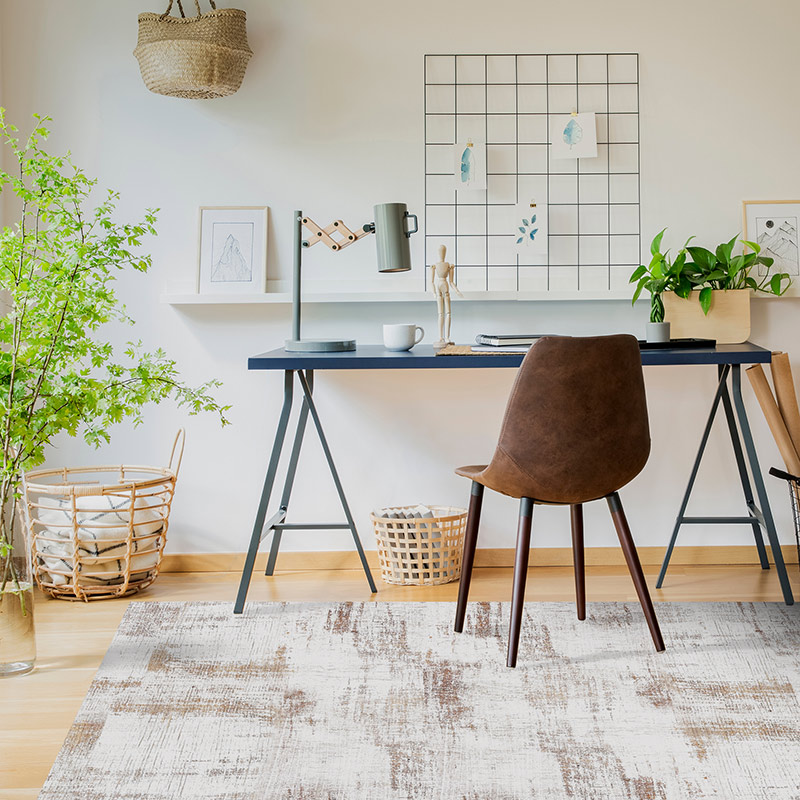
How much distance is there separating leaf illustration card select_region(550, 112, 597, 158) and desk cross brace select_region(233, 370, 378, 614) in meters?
1.20

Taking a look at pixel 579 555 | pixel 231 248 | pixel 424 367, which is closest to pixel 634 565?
pixel 579 555

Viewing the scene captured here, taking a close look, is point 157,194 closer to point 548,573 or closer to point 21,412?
point 21,412

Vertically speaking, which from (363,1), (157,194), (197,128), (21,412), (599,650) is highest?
(363,1)

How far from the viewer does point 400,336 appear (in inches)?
112

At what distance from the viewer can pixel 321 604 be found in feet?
9.18

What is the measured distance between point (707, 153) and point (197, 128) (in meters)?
1.82

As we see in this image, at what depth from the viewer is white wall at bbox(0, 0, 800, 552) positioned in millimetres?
3160

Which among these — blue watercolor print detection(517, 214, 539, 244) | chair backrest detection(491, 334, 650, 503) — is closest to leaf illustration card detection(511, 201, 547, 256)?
blue watercolor print detection(517, 214, 539, 244)

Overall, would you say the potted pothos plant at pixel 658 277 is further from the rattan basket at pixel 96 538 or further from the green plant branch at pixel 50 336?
the rattan basket at pixel 96 538

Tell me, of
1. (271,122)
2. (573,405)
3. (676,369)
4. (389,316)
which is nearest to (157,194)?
Result: (271,122)

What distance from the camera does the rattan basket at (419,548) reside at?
3.04 meters

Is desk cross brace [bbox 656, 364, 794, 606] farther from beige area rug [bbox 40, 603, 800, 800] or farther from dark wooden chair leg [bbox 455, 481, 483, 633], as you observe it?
dark wooden chair leg [bbox 455, 481, 483, 633]

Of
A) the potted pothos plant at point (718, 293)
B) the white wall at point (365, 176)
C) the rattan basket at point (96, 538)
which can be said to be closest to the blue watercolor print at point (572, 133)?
the white wall at point (365, 176)

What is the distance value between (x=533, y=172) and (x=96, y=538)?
1961mm
